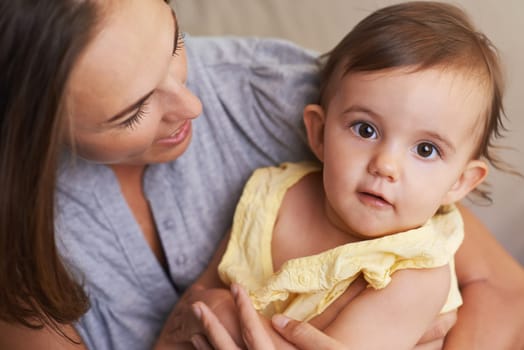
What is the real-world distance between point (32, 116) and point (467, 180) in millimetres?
720

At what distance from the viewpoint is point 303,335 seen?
3.25ft

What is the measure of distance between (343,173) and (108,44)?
43 cm

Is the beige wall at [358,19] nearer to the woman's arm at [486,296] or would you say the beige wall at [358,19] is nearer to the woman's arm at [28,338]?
the woman's arm at [486,296]

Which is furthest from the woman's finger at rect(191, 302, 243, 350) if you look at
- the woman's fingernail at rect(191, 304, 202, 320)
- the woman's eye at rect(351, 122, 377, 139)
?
the woman's eye at rect(351, 122, 377, 139)

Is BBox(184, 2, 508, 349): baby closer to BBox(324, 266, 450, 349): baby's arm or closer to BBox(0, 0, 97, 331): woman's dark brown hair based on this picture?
BBox(324, 266, 450, 349): baby's arm

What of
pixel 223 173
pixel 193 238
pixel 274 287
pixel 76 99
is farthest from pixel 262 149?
pixel 76 99

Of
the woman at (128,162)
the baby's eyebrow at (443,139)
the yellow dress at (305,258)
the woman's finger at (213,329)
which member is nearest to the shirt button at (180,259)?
the woman at (128,162)

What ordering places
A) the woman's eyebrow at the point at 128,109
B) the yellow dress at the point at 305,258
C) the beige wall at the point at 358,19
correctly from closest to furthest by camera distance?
the woman's eyebrow at the point at 128,109, the yellow dress at the point at 305,258, the beige wall at the point at 358,19

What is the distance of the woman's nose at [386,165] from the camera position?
3.26ft

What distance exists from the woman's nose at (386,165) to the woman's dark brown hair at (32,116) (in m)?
0.47

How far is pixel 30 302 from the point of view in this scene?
40.4 inches

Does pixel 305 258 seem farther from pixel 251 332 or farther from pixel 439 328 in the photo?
pixel 439 328

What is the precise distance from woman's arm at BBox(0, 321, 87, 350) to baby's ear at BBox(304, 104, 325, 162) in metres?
0.56

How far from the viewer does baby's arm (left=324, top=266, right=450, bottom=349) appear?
3.30 feet
